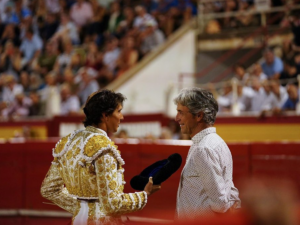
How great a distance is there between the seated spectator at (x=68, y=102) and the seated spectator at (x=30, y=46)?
2857 mm

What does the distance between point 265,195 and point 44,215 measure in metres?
6.31

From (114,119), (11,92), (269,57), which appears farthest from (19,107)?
(114,119)

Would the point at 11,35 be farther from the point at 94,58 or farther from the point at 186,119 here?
the point at 186,119

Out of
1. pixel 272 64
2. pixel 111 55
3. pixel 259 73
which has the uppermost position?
pixel 111 55

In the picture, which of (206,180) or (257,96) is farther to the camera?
(257,96)

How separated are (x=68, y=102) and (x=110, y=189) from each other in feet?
28.2

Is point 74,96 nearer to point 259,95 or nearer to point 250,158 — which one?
point 259,95

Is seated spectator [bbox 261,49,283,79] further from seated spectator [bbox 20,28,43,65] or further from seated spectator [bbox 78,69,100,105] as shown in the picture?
seated spectator [bbox 20,28,43,65]

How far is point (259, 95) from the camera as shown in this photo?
837 cm

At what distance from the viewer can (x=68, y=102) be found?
35.9 ft

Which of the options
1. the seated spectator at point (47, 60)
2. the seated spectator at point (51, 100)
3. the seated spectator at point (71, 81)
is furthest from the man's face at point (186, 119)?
the seated spectator at point (47, 60)

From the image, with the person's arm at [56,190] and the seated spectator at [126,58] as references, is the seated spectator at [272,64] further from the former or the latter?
the person's arm at [56,190]

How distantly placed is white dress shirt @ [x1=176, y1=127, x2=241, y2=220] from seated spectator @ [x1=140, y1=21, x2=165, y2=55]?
8723mm

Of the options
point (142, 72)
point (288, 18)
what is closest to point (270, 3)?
point (288, 18)
